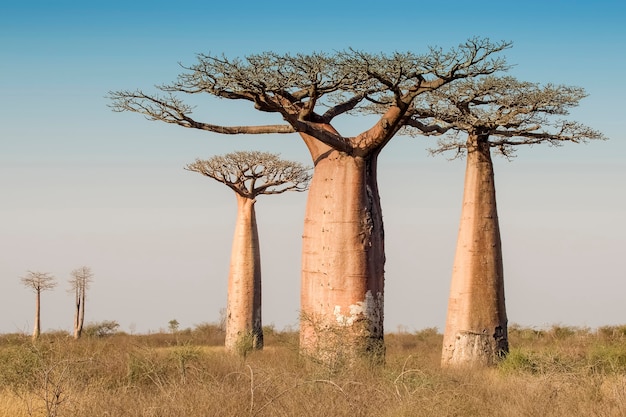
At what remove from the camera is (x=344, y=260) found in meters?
9.05

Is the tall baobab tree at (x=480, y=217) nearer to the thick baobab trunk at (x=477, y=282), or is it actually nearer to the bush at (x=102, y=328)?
the thick baobab trunk at (x=477, y=282)

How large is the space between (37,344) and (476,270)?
613 cm

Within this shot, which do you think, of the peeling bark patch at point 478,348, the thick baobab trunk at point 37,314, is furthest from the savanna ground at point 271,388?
the thick baobab trunk at point 37,314

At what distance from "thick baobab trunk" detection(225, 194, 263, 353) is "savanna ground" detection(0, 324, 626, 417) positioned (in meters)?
6.13

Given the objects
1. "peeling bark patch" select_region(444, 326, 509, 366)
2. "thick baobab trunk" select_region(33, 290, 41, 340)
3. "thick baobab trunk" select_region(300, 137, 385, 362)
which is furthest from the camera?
"thick baobab trunk" select_region(33, 290, 41, 340)

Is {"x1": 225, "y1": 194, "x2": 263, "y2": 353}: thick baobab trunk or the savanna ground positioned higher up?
{"x1": 225, "y1": 194, "x2": 263, "y2": 353}: thick baobab trunk

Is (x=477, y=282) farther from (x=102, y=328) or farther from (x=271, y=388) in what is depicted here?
(x=102, y=328)

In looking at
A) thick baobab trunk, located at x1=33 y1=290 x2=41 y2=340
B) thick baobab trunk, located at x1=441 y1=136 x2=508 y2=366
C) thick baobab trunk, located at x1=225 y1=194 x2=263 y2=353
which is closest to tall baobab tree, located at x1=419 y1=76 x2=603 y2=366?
thick baobab trunk, located at x1=441 y1=136 x2=508 y2=366

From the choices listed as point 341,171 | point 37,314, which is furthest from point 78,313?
A: point 341,171

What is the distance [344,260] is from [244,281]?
7.40 metres

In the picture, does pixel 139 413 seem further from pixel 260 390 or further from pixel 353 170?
pixel 353 170

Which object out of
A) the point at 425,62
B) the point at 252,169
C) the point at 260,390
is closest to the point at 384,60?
the point at 425,62

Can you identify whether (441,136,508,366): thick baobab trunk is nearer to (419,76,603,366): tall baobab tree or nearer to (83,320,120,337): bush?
(419,76,603,366): tall baobab tree

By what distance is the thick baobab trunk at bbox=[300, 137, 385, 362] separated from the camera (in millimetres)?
9000
